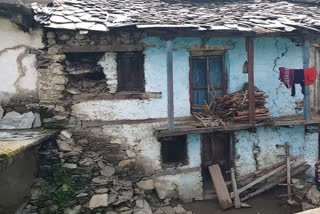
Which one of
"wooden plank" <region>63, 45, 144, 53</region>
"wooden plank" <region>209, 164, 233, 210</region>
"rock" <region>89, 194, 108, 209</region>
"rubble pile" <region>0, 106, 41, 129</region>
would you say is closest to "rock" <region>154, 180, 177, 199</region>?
"wooden plank" <region>209, 164, 233, 210</region>

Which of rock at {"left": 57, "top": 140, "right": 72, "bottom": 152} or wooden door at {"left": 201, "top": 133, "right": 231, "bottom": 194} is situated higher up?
rock at {"left": 57, "top": 140, "right": 72, "bottom": 152}

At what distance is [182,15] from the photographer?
6910 millimetres

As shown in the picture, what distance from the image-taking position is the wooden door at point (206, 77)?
7.14 meters

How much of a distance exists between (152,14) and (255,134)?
432 centimetres

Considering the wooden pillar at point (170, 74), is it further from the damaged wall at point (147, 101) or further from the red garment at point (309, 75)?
the red garment at point (309, 75)

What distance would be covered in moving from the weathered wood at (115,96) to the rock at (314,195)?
446cm

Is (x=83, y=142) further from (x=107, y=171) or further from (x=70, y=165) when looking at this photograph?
(x=107, y=171)

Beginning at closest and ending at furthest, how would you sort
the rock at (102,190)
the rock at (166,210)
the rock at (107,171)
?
the rock at (102,190), the rock at (107,171), the rock at (166,210)

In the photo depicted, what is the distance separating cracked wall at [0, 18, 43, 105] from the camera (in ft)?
19.9

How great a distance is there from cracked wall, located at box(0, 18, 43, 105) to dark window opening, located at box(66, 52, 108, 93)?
31.4 inches

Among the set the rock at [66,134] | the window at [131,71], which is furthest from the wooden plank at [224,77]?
the rock at [66,134]

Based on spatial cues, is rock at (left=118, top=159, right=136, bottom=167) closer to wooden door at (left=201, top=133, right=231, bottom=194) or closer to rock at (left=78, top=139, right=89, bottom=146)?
rock at (left=78, top=139, right=89, bottom=146)

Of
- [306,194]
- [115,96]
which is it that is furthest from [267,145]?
[115,96]

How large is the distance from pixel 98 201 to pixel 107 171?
777mm
